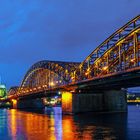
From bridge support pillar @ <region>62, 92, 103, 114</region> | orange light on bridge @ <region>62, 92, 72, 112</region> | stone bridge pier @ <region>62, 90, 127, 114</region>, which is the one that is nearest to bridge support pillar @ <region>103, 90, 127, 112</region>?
stone bridge pier @ <region>62, 90, 127, 114</region>

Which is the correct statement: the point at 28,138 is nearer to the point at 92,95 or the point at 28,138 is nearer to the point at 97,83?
the point at 97,83

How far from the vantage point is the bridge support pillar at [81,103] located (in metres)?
117

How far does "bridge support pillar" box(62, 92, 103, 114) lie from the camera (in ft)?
384

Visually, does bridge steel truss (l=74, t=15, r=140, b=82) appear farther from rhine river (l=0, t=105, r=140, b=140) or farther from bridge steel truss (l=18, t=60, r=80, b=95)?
→ bridge steel truss (l=18, t=60, r=80, b=95)

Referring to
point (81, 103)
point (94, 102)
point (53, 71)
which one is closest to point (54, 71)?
point (53, 71)

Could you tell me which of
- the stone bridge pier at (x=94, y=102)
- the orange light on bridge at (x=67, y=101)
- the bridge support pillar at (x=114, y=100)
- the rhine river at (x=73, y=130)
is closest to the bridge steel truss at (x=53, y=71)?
the orange light on bridge at (x=67, y=101)

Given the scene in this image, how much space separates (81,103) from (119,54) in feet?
100

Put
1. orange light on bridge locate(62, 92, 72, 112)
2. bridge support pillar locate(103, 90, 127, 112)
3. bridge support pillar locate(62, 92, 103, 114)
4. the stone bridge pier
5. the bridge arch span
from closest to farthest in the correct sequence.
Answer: bridge support pillar locate(62, 92, 103, 114), the stone bridge pier, orange light on bridge locate(62, 92, 72, 112), bridge support pillar locate(103, 90, 127, 112), the bridge arch span

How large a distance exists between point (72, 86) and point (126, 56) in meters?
29.9

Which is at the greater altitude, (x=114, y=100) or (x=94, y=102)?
(x=114, y=100)

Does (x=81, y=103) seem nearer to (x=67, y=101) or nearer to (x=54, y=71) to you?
(x=67, y=101)

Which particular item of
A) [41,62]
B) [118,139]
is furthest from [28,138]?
[41,62]

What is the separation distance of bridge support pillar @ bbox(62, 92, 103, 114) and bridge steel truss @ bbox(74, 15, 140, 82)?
7.39m

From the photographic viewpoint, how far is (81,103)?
118 meters
